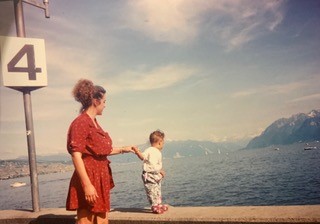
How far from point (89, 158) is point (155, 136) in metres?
2.04

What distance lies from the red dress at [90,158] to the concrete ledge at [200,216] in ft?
3.86

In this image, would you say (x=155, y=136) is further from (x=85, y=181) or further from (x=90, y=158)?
(x=85, y=181)

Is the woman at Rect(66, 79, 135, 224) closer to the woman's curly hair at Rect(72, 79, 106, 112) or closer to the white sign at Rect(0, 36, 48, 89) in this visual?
the woman's curly hair at Rect(72, 79, 106, 112)

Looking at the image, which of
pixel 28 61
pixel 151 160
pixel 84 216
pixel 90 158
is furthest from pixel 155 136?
pixel 28 61

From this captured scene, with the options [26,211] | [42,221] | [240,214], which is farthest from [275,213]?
[26,211]

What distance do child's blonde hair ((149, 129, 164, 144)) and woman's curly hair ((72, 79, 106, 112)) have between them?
1.92m

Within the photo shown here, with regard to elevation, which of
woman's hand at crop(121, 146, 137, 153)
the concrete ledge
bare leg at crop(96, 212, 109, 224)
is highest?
woman's hand at crop(121, 146, 137, 153)

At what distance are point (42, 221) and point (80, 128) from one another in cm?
276

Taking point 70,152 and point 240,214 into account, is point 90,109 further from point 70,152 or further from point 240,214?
point 240,214

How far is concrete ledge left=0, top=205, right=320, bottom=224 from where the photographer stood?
132 inches

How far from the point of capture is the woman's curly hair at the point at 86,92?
3.36m

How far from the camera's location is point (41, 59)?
5523 millimetres

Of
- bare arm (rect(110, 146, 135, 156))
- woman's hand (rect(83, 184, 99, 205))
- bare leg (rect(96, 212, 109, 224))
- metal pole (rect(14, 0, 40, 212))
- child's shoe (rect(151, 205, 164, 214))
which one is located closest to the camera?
woman's hand (rect(83, 184, 99, 205))

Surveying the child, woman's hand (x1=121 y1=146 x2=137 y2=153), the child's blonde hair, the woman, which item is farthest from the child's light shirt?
the woman
